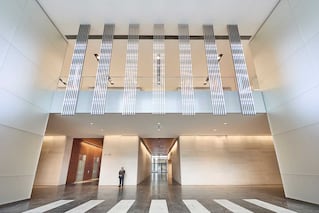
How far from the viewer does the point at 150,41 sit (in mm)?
8656

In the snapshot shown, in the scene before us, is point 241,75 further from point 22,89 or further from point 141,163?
point 141,163

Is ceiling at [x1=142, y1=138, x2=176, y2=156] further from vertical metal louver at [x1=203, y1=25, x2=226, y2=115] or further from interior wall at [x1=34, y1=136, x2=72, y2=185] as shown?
vertical metal louver at [x1=203, y1=25, x2=226, y2=115]

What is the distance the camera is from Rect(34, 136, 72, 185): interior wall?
37.0 feet

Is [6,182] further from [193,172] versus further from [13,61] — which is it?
[193,172]

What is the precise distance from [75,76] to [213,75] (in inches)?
222

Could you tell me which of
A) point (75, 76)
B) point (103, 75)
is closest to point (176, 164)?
point (103, 75)

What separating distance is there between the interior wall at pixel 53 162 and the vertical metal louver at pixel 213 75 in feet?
33.8

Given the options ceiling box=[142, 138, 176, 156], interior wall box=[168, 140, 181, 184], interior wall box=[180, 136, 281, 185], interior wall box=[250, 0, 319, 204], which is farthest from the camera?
ceiling box=[142, 138, 176, 156]

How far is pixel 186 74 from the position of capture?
7352mm

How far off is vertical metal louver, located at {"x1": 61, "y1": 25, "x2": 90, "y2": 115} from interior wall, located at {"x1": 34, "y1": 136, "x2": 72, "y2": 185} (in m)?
6.35

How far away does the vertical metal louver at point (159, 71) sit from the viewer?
22.8 ft

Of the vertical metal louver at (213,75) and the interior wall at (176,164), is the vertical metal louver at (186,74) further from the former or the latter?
the interior wall at (176,164)

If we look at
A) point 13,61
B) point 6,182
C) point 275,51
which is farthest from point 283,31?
point 6,182

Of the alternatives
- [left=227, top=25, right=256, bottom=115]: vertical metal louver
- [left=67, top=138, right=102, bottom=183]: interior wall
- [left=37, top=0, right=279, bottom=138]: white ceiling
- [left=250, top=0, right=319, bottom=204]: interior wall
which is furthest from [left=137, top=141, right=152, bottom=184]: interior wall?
[left=250, top=0, right=319, bottom=204]: interior wall
